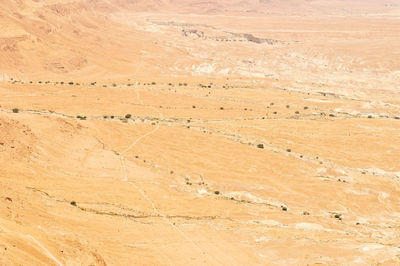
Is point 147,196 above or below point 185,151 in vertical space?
above

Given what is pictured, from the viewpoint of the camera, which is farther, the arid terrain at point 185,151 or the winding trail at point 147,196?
the winding trail at point 147,196

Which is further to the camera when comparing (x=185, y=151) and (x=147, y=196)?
(x=185, y=151)

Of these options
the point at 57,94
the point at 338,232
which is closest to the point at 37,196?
the point at 338,232

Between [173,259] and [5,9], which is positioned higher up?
[5,9]

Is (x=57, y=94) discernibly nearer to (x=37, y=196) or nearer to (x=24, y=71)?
(x=24, y=71)

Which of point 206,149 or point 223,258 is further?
point 206,149

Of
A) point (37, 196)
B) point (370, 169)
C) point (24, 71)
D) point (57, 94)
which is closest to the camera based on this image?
point (37, 196)

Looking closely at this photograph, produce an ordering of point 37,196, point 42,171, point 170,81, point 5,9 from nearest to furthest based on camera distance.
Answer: point 37,196, point 42,171, point 170,81, point 5,9

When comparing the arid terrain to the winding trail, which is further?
the winding trail
